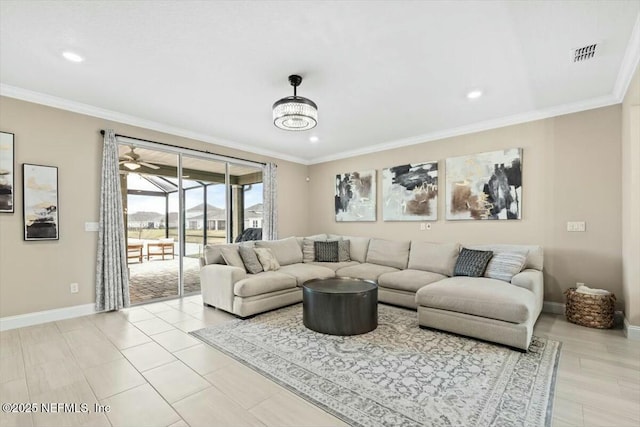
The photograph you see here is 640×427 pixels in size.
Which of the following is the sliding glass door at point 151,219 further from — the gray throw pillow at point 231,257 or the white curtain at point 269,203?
the white curtain at point 269,203

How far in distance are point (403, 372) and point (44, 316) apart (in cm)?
423

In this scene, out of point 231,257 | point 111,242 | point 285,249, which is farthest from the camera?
point 285,249

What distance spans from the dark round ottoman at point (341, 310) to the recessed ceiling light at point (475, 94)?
2557 mm

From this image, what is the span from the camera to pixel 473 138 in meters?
4.58

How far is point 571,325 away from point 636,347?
24.8 inches

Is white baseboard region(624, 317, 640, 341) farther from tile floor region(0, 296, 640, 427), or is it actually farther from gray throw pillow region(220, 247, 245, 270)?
gray throw pillow region(220, 247, 245, 270)

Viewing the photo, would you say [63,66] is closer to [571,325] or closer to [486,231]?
[486,231]

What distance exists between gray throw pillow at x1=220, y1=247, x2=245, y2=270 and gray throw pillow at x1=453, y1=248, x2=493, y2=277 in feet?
9.89

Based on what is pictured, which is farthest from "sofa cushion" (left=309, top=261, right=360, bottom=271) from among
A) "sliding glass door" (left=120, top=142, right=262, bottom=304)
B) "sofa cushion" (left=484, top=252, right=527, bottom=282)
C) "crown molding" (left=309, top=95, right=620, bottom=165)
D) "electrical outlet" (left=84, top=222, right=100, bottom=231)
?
"electrical outlet" (left=84, top=222, right=100, bottom=231)

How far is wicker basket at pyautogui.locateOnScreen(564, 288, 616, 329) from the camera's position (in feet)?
10.6

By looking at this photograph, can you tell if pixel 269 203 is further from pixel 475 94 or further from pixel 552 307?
pixel 552 307

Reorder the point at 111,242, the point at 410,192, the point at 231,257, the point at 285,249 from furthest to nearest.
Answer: the point at 410,192
the point at 285,249
the point at 231,257
the point at 111,242

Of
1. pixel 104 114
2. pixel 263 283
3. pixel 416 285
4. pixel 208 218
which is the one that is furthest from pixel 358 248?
pixel 104 114

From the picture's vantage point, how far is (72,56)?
268 centimetres
